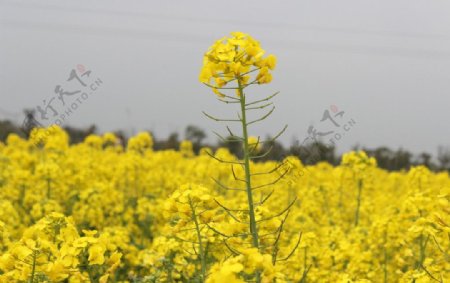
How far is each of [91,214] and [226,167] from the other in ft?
8.76

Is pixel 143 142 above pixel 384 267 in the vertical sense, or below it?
above

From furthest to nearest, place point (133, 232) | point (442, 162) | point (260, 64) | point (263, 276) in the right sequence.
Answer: point (442, 162) → point (133, 232) → point (260, 64) → point (263, 276)

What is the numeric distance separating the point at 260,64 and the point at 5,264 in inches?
57.2

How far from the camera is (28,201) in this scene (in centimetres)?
691

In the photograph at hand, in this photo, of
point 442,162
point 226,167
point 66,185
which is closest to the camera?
point 66,185

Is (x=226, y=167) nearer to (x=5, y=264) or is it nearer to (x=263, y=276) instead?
(x=5, y=264)

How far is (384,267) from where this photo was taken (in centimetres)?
484

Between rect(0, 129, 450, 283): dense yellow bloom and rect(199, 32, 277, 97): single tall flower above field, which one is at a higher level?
rect(199, 32, 277, 97): single tall flower above field

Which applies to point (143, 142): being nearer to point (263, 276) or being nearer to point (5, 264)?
point (5, 264)

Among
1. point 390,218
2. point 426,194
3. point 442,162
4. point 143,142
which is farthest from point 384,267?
point 442,162

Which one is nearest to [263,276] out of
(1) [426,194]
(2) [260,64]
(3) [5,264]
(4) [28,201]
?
(2) [260,64]

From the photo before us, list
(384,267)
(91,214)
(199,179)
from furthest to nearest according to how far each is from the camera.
Result: (199,179) → (91,214) → (384,267)

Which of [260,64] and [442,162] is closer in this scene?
[260,64]

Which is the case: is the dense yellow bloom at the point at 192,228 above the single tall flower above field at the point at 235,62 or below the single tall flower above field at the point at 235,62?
below
